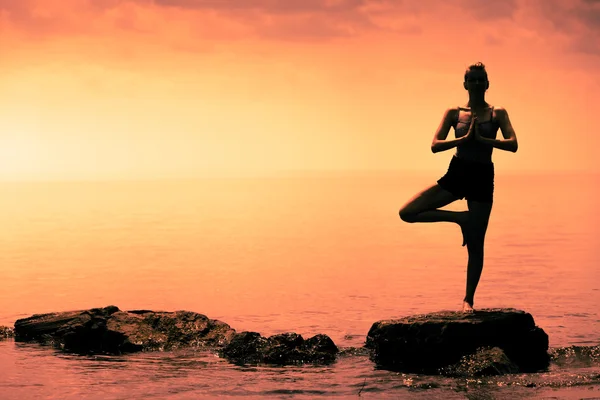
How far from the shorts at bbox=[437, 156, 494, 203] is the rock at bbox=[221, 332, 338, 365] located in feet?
12.8

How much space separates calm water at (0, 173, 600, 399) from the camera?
16.1 metres

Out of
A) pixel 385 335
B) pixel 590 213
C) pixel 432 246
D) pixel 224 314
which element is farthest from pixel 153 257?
pixel 590 213

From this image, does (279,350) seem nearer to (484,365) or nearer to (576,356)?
(484,365)

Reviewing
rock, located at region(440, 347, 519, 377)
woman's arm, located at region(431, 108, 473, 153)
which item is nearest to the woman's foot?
rock, located at region(440, 347, 519, 377)

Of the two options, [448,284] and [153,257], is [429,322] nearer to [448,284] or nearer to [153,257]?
[448,284]

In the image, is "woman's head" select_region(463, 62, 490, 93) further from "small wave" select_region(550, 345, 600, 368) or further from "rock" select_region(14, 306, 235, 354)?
"rock" select_region(14, 306, 235, 354)

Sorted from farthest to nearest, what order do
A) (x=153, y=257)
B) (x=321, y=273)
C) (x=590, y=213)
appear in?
(x=590, y=213)
(x=153, y=257)
(x=321, y=273)

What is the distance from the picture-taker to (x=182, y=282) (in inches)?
1401

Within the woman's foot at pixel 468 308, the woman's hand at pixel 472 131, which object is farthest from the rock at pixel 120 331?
the woman's hand at pixel 472 131

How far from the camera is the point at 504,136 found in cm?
1709

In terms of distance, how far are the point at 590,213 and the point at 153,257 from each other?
180 ft

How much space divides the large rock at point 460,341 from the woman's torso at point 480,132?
281 centimetres

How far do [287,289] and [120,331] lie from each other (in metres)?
13.4

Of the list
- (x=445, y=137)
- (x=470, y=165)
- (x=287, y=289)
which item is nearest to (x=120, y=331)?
(x=445, y=137)
